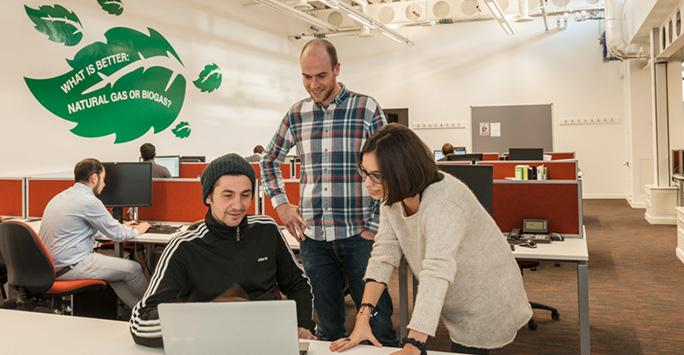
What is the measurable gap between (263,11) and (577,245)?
28.9 feet

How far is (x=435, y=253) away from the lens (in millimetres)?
1297

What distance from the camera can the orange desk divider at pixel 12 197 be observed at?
453 centimetres

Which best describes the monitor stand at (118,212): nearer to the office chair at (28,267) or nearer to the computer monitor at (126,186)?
the computer monitor at (126,186)

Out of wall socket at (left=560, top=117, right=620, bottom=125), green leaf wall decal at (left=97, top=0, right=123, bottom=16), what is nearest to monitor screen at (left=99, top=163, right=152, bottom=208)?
A: green leaf wall decal at (left=97, top=0, right=123, bottom=16)

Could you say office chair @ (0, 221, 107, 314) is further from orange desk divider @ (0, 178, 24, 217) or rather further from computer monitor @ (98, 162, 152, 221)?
orange desk divider @ (0, 178, 24, 217)

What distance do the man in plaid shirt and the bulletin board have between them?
9.62 metres

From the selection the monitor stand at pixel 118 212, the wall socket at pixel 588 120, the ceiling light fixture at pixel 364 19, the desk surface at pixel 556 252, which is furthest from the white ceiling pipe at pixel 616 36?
the monitor stand at pixel 118 212

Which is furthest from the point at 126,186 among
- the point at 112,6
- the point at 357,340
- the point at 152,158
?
the point at 112,6

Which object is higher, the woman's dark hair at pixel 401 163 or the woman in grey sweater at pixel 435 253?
the woman's dark hair at pixel 401 163

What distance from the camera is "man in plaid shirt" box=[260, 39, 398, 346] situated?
2.03m

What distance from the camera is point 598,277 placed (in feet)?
15.5

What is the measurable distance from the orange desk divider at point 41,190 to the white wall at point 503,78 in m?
8.41

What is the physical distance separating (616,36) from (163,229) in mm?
7802

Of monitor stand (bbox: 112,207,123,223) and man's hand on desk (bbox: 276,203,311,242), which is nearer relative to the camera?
man's hand on desk (bbox: 276,203,311,242)
